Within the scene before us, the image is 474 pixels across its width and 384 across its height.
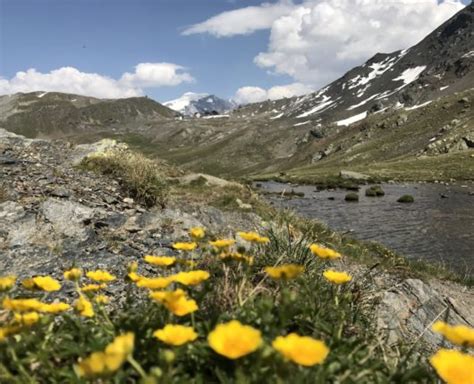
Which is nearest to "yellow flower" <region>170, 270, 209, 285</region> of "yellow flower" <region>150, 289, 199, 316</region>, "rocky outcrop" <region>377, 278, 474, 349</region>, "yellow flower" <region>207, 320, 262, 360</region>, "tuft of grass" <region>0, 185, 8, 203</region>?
"yellow flower" <region>150, 289, 199, 316</region>

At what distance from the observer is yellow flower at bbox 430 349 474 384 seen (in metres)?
2.06

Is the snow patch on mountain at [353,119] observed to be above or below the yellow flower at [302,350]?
above

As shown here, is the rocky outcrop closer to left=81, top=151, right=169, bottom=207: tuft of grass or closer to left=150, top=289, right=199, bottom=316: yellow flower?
left=81, top=151, right=169, bottom=207: tuft of grass

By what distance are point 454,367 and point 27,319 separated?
2.21 metres

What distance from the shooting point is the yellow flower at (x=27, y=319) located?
2.49 m

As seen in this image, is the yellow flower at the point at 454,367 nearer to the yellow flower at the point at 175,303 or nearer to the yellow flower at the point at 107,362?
the yellow flower at the point at 175,303

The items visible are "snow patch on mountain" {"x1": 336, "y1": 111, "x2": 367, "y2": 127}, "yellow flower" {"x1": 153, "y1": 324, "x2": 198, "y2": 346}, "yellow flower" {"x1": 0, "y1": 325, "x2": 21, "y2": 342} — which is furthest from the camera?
"snow patch on mountain" {"x1": 336, "y1": 111, "x2": 367, "y2": 127}

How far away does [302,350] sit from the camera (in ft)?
6.53

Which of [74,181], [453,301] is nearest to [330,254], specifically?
[453,301]

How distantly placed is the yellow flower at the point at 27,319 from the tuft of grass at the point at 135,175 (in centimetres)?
1047

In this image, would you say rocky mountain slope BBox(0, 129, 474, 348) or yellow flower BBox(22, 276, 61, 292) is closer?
yellow flower BBox(22, 276, 61, 292)

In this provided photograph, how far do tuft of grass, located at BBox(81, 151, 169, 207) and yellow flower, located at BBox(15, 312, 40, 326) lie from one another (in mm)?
10466

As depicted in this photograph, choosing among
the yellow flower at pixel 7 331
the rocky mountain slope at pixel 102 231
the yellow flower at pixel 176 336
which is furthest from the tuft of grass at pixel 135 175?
the yellow flower at pixel 176 336

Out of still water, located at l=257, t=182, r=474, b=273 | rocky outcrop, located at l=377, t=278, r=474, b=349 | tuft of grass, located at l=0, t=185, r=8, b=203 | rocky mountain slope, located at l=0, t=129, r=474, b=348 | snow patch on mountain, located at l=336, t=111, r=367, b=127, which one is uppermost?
snow patch on mountain, located at l=336, t=111, r=367, b=127
